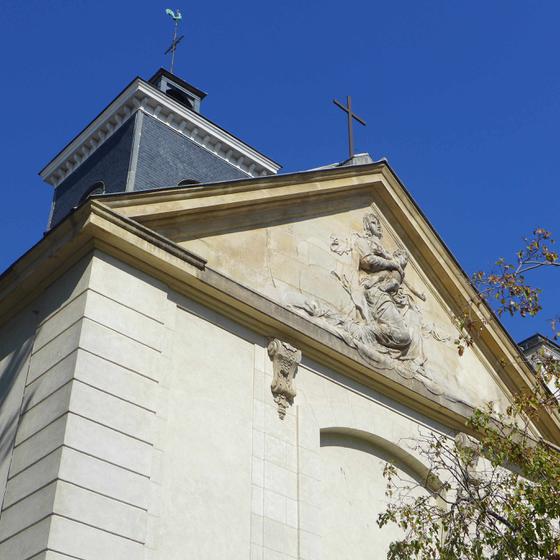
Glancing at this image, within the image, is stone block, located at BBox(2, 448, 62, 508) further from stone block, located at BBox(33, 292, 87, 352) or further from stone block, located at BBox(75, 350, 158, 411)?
stone block, located at BBox(33, 292, 87, 352)

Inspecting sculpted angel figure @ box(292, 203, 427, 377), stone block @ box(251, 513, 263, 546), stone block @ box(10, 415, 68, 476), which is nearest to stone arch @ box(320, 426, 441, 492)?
sculpted angel figure @ box(292, 203, 427, 377)

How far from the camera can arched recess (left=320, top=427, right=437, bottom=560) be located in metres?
14.7

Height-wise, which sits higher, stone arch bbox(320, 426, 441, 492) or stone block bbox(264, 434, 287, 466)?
stone arch bbox(320, 426, 441, 492)

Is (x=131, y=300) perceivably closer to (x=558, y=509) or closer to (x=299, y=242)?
(x=299, y=242)

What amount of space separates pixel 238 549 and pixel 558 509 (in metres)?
4.06

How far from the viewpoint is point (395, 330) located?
17.2 m

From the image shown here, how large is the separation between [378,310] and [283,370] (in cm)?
311

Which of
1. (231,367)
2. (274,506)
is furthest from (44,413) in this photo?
(274,506)

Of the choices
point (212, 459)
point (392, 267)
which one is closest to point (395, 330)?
point (392, 267)

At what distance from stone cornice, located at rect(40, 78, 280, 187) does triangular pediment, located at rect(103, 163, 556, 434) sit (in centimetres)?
513

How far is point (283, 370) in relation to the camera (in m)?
14.7

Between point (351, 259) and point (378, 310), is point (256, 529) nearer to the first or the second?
point (378, 310)

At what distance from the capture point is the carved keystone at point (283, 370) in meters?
14.5

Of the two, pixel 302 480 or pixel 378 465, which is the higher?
pixel 378 465
